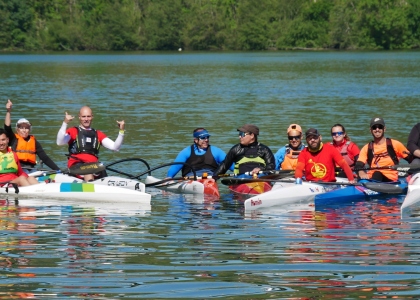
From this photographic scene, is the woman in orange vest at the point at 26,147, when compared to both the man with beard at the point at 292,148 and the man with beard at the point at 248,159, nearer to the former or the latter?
the man with beard at the point at 248,159

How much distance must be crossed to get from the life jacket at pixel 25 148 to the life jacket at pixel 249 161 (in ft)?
13.0

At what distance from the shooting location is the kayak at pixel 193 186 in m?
18.3

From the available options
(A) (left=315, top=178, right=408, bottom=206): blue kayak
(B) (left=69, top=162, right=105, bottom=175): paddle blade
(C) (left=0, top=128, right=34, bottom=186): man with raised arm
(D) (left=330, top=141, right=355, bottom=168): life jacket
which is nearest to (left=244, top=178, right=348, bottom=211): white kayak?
(A) (left=315, top=178, right=408, bottom=206): blue kayak

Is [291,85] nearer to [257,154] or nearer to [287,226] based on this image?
[257,154]

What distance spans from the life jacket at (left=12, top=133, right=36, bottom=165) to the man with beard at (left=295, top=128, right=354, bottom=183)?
533 cm

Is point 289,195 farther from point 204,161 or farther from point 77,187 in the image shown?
point 77,187

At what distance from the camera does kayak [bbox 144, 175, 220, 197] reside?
60.2 feet

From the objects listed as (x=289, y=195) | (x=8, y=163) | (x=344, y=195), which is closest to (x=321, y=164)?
(x=344, y=195)

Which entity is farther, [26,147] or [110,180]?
[26,147]

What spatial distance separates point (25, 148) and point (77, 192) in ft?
7.91

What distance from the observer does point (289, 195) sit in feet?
55.2

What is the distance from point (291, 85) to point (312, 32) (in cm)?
9670

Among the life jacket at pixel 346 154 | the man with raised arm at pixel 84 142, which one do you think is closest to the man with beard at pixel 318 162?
the life jacket at pixel 346 154

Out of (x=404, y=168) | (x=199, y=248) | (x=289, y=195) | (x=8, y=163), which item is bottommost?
(x=199, y=248)
